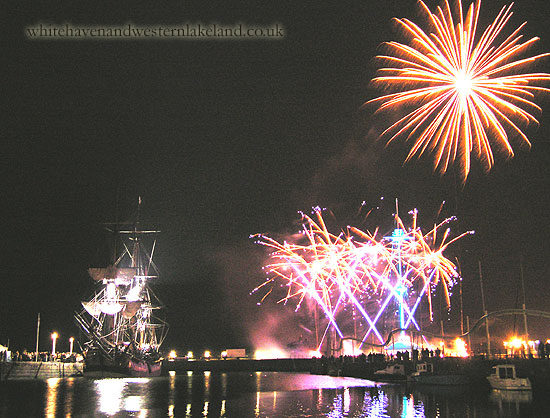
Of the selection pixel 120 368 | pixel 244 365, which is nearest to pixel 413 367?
pixel 120 368

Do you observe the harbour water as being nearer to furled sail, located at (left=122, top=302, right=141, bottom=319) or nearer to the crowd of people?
the crowd of people

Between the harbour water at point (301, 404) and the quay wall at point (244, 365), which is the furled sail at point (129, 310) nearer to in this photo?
the quay wall at point (244, 365)

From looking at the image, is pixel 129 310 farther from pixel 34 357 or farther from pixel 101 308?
pixel 34 357

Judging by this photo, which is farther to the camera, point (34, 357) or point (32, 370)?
point (34, 357)

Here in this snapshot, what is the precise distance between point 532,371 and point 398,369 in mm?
13619

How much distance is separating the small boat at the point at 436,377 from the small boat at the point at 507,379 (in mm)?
4581

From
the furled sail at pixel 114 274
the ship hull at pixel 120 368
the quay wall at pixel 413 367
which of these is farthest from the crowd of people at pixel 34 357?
the quay wall at pixel 413 367

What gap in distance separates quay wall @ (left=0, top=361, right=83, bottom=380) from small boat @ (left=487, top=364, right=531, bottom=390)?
5647 cm

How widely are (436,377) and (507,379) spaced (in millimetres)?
7330

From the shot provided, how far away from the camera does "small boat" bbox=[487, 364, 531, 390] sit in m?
42.8

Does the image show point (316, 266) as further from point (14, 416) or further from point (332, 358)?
point (14, 416)

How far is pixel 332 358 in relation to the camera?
249 feet

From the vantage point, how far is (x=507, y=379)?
142 feet

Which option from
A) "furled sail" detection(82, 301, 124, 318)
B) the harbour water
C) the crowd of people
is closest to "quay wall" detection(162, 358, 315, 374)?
"furled sail" detection(82, 301, 124, 318)
